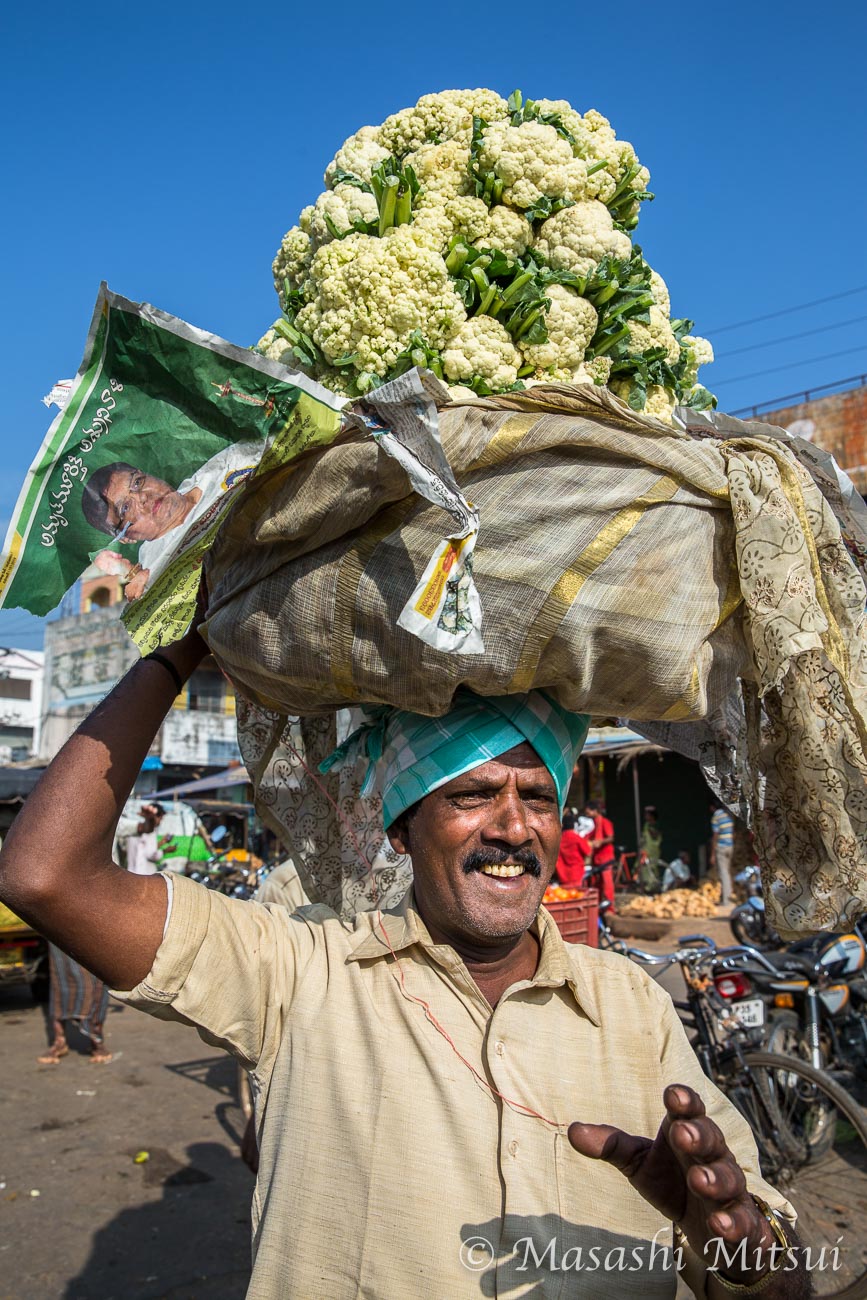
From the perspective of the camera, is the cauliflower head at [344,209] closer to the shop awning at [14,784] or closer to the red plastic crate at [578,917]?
the red plastic crate at [578,917]

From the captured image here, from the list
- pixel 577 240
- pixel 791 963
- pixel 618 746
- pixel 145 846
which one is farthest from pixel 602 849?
pixel 577 240

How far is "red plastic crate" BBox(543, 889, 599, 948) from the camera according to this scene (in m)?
5.89

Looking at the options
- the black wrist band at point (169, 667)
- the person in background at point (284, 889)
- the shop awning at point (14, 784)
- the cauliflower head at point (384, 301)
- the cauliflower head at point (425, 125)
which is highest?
the cauliflower head at point (425, 125)

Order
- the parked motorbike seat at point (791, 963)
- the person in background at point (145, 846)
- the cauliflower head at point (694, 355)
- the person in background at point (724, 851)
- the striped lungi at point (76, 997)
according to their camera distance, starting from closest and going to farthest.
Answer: the cauliflower head at point (694, 355) → the parked motorbike seat at point (791, 963) → the striped lungi at point (76, 997) → the person in background at point (145, 846) → the person in background at point (724, 851)

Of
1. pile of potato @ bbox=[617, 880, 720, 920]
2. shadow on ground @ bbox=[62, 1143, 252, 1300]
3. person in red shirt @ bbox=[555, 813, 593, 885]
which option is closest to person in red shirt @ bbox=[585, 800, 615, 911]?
person in red shirt @ bbox=[555, 813, 593, 885]

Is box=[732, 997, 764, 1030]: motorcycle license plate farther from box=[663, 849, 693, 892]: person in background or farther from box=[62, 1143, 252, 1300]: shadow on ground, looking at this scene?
box=[663, 849, 693, 892]: person in background

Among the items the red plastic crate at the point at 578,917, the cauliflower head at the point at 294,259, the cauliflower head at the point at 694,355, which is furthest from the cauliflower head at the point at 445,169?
the red plastic crate at the point at 578,917

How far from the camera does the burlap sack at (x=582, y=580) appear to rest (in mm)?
1511

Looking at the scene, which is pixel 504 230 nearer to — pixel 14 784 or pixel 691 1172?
pixel 691 1172

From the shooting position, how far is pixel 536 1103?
5.24 ft

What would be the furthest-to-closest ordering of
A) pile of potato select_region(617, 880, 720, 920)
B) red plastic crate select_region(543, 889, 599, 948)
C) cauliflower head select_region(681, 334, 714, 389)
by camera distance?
1. pile of potato select_region(617, 880, 720, 920)
2. red plastic crate select_region(543, 889, 599, 948)
3. cauliflower head select_region(681, 334, 714, 389)

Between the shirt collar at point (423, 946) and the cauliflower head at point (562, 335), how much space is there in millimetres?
1109

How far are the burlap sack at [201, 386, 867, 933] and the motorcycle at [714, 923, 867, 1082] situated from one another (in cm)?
343

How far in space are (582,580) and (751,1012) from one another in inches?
161
